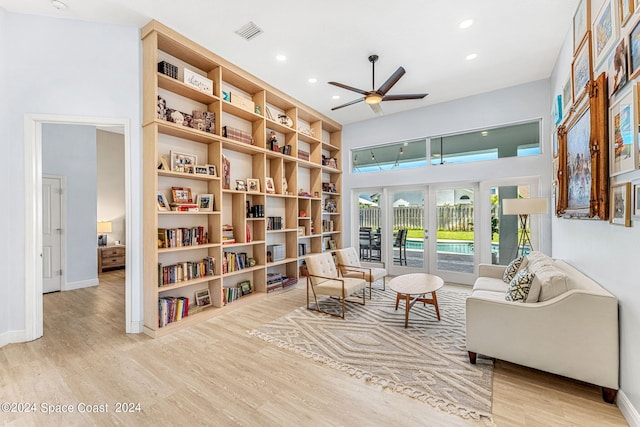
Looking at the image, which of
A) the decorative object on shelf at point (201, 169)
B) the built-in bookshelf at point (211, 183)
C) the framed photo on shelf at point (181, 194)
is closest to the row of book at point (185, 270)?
the built-in bookshelf at point (211, 183)

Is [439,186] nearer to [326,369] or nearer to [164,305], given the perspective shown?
[326,369]

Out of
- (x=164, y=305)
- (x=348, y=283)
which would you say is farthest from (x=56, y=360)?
(x=348, y=283)

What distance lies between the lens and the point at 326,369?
2406 mm

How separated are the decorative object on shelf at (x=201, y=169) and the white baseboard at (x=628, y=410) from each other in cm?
437

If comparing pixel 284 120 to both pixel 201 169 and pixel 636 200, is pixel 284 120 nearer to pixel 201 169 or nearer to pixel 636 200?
pixel 201 169

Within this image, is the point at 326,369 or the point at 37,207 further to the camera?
the point at 37,207

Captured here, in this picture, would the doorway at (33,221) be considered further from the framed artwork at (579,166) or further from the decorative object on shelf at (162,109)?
the framed artwork at (579,166)

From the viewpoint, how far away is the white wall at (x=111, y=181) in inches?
263

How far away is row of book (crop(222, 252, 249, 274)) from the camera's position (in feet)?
13.0

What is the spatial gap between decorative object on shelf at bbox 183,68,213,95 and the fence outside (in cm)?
409

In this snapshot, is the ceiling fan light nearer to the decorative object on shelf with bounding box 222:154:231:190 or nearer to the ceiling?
the ceiling

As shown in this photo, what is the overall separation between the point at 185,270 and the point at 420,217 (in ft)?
14.6

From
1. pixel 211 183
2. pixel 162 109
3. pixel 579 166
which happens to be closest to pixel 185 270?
pixel 211 183

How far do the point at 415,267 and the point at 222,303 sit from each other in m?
3.90
